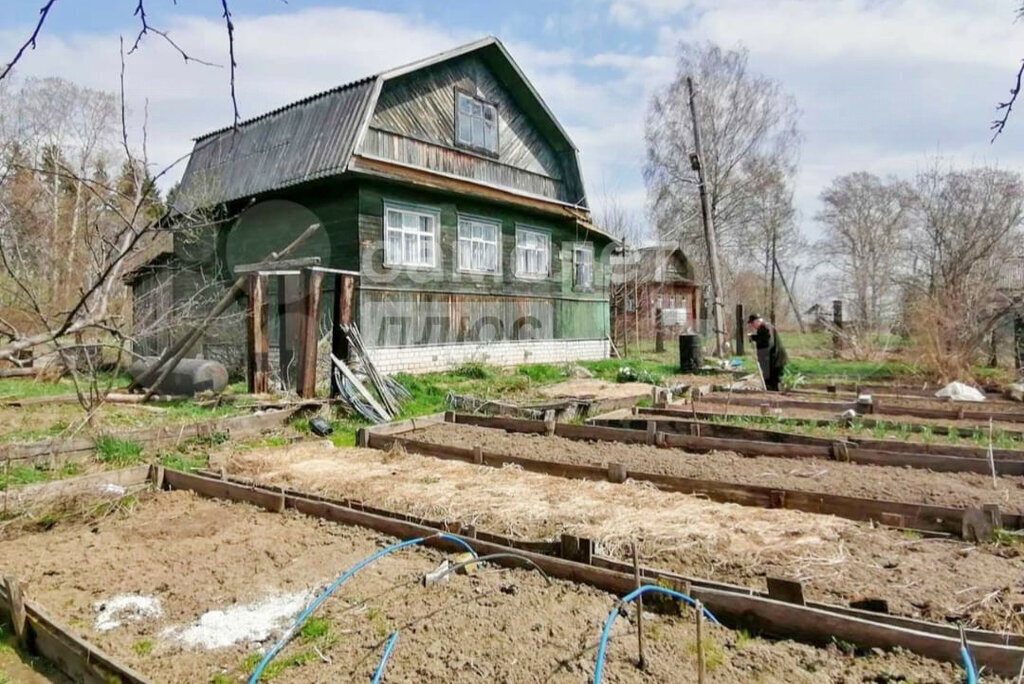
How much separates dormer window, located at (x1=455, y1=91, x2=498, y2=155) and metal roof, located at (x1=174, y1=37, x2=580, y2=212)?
1.13 meters

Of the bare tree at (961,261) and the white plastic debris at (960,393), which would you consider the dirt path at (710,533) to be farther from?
the bare tree at (961,261)

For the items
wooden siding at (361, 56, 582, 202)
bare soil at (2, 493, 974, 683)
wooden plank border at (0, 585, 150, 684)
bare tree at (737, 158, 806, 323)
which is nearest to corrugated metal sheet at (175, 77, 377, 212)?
wooden siding at (361, 56, 582, 202)

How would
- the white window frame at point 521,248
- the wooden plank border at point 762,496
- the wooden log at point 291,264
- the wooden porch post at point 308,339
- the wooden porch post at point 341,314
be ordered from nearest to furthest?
the wooden plank border at point 762,496
the wooden porch post at point 308,339
the wooden porch post at point 341,314
the wooden log at point 291,264
the white window frame at point 521,248

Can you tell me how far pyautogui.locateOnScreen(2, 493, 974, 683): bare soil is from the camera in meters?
2.76

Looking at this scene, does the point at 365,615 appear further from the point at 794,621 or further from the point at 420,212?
the point at 420,212

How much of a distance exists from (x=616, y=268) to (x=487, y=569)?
74.2 feet

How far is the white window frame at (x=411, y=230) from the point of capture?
13.7 meters

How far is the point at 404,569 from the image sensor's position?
12.9 ft

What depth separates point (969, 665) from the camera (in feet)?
7.69

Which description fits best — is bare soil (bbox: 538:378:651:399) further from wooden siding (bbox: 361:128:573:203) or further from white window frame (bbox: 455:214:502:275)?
wooden siding (bbox: 361:128:573:203)

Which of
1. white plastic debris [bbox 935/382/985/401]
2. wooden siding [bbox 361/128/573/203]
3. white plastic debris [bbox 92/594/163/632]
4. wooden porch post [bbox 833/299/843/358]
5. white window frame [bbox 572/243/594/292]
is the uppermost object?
wooden siding [bbox 361/128/573/203]

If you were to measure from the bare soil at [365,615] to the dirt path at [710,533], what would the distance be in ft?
2.44

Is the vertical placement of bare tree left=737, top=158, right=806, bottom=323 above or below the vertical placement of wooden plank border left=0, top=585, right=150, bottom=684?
above

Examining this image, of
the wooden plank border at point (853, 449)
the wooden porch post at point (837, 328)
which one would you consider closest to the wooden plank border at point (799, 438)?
the wooden plank border at point (853, 449)
